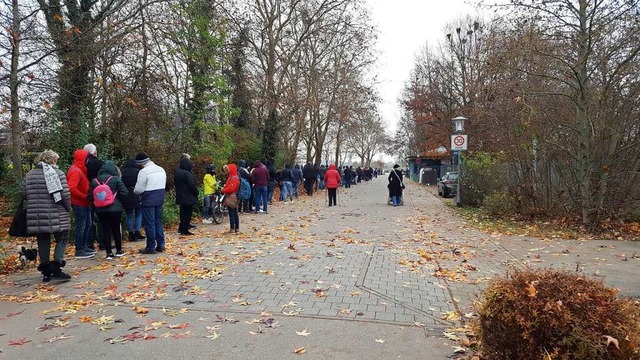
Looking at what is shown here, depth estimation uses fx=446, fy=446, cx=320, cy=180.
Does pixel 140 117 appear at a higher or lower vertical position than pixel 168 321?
higher

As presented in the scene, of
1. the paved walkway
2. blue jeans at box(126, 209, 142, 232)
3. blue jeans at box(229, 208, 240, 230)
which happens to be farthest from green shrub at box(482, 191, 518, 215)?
blue jeans at box(126, 209, 142, 232)

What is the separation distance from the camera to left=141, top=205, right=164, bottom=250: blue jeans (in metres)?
8.00

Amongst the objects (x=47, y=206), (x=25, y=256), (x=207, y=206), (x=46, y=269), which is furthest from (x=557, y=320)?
(x=207, y=206)

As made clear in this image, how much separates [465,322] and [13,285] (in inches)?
234

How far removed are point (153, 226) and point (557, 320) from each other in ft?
22.5

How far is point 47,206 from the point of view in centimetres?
600

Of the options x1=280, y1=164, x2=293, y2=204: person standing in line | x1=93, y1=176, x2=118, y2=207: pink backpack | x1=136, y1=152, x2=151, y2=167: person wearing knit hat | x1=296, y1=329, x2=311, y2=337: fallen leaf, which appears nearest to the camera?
x1=296, y1=329, x2=311, y2=337: fallen leaf

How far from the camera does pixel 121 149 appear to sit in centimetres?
1289

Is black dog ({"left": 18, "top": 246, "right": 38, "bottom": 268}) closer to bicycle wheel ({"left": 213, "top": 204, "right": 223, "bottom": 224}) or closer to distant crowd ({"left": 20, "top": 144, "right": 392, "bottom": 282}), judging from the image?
distant crowd ({"left": 20, "top": 144, "right": 392, "bottom": 282})

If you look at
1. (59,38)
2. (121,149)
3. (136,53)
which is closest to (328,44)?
(136,53)

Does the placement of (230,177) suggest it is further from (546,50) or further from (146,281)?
(546,50)

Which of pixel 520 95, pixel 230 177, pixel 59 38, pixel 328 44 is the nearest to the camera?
pixel 59 38

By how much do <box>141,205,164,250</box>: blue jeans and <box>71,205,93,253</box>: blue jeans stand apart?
2.98 feet

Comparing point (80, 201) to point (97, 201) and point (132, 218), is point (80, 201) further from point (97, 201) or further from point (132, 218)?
point (132, 218)
